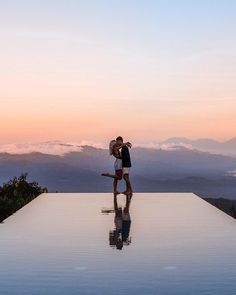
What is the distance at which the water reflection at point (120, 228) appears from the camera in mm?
11760

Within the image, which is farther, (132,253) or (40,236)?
(40,236)

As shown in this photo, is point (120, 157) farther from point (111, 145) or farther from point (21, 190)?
point (21, 190)

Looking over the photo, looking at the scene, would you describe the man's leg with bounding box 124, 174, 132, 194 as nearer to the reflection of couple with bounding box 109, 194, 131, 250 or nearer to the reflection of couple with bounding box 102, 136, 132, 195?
the reflection of couple with bounding box 102, 136, 132, 195

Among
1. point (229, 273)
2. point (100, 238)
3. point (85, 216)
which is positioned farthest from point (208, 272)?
point (85, 216)

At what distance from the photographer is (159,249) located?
1106 cm

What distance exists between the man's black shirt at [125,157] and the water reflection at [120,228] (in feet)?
A: 4.89

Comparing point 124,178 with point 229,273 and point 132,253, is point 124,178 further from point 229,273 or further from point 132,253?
point 229,273

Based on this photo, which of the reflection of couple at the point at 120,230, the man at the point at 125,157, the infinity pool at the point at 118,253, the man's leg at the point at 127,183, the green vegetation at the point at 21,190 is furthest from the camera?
the green vegetation at the point at 21,190

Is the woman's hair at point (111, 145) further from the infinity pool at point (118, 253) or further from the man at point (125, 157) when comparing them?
the infinity pool at point (118, 253)

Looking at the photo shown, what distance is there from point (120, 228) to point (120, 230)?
1.33 ft

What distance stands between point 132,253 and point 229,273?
7.13 ft

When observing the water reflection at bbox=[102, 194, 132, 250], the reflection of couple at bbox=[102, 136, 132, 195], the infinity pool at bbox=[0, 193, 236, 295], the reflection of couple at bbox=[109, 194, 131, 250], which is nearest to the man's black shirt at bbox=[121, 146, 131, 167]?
the reflection of couple at bbox=[102, 136, 132, 195]

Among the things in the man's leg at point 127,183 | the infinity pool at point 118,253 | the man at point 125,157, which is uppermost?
the man at point 125,157

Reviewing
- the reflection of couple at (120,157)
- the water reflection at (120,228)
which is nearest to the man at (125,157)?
the reflection of couple at (120,157)
